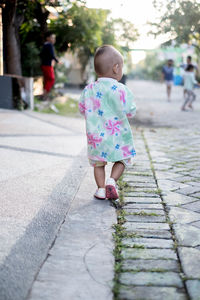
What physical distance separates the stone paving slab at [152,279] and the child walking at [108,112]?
1068 mm

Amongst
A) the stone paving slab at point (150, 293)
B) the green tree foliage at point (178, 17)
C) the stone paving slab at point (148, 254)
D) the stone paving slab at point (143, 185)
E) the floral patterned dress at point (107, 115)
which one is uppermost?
the green tree foliage at point (178, 17)

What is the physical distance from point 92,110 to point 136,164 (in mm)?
1495

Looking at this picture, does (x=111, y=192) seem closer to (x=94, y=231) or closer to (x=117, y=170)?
(x=117, y=170)

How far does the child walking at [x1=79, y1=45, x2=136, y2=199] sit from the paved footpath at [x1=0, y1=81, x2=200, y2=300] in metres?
0.35

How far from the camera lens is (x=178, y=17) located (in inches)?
271

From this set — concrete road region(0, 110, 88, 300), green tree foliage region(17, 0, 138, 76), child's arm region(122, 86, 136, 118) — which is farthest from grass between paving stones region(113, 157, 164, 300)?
green tree foliage region(17, 0, 138, 76)

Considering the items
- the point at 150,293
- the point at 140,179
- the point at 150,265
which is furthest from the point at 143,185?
the point at 150,293

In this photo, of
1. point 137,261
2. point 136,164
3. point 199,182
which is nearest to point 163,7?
point 136,164

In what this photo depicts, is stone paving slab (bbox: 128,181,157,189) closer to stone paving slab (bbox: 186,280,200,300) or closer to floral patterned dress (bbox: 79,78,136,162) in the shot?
floral patterned dress (bbox: 79,78,136,162)

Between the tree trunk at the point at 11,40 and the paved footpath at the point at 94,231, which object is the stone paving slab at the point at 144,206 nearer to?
the paved footpath at the point at 94,231

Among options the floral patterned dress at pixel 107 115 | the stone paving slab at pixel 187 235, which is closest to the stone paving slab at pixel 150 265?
the stone paving slab at pixel 187 235

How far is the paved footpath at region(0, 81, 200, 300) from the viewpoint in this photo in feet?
5.81

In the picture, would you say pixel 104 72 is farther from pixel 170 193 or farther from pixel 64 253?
pixel 64 253

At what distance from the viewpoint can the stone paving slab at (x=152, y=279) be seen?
1.81 meters
